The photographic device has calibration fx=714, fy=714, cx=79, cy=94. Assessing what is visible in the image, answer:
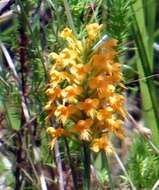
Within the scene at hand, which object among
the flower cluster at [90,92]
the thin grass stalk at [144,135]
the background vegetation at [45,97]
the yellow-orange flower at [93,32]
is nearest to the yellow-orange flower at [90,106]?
the flower cluster at [90,92]

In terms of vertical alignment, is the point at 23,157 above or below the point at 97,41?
below

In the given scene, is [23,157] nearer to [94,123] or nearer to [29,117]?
[29,117]

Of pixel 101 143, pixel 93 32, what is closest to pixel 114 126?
pixel 101 143

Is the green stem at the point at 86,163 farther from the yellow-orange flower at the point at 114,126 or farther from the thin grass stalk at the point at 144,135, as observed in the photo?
the thin grass stalk at the point at 144,135

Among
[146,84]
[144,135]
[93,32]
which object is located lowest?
[144,135]

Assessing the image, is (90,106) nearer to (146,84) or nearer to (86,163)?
(86,163)

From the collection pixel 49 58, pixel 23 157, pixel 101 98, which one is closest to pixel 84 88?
pixel 101 98

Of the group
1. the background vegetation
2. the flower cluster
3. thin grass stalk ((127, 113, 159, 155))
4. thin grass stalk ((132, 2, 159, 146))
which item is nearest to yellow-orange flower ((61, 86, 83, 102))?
the flower cluster

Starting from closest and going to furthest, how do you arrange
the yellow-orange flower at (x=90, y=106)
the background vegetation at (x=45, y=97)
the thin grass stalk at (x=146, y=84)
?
1. the yellow-orange flower at (x=90, y=106)
2. the background vegetation at (x=45, y=97)
3. the thin grass stalk at (x=146, y=84)

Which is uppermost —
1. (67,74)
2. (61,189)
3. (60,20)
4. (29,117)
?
(60,20)
